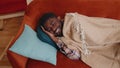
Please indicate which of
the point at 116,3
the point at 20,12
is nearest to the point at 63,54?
the point at 116,3

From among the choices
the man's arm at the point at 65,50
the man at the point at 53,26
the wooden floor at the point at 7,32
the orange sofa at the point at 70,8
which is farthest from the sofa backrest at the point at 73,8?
the wooden floor at the point at 7,32

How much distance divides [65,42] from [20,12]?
156 centimetres

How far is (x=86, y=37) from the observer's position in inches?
70.1

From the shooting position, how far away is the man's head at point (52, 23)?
1.82 m

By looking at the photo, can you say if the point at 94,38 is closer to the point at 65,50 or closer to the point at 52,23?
the point at 65,50

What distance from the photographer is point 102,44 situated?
5.68 feet

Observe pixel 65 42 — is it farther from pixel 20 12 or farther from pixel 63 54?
pixel 20 12

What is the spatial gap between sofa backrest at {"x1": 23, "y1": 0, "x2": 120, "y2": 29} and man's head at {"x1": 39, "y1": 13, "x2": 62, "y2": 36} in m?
0.12

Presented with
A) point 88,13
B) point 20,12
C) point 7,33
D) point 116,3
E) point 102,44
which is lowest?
point 7,33

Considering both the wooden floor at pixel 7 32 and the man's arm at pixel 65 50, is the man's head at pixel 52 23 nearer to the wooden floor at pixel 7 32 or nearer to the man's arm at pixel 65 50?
the man's arm at pixel 65 50

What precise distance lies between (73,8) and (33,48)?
0.57m

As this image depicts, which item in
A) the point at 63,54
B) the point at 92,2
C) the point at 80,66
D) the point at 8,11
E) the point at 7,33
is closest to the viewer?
the point at 80,66

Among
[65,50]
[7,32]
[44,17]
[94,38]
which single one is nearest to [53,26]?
[44,17]

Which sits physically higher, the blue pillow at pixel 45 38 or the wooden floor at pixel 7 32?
the blue pillow at pixel 45 38
